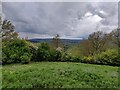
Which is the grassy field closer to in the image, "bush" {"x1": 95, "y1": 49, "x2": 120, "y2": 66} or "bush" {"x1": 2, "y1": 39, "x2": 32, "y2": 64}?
"bush" {"x1": 2, "y1": 39, "x2": 32, "y2": 64}

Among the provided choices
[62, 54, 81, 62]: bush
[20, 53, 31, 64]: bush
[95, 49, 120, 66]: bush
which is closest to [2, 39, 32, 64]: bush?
[20, 53, 31, 64]: bush

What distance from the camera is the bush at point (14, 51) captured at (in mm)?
11008

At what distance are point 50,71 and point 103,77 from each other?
1.80m

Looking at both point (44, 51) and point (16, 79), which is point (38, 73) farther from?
point (44, 51)

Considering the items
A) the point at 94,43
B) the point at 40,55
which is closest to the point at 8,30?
the point at 40,55

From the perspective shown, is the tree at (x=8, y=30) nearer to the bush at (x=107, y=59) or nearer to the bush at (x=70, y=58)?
the bush at (x=70, y=58)

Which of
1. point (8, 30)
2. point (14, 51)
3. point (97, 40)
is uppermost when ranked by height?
point (8, 30)

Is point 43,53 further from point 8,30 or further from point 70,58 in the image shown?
point 8,30

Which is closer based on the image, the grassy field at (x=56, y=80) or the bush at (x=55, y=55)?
the grassy field at (x=56, y=80)

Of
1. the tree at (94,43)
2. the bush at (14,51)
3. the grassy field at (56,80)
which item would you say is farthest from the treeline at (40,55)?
the tree at (94,43)

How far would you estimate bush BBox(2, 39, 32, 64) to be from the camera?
11.0 metres

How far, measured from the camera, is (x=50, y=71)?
7879mm

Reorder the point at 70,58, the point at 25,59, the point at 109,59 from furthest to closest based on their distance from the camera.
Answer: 1. the point at 70,58
2. the point at 109,59
3. the point at 25,59

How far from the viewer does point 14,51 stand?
11.3 metres
